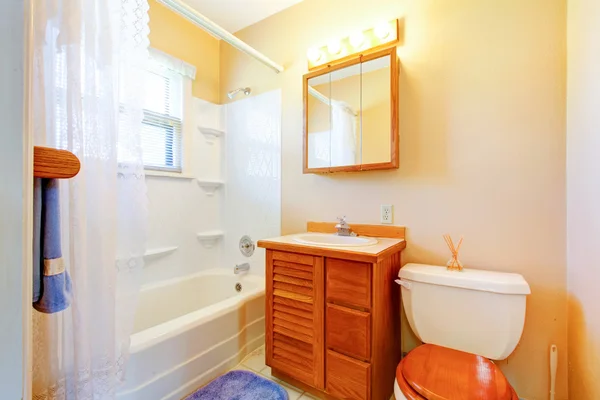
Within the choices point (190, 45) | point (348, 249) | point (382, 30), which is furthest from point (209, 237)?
point (382, 30)

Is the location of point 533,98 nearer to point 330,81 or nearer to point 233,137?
point 330,81

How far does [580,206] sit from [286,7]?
222 centimetres

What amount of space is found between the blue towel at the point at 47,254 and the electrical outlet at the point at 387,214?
1498 millimetres

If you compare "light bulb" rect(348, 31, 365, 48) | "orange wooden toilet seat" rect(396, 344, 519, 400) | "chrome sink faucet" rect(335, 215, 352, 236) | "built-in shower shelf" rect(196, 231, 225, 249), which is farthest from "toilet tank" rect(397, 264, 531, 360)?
"built-in shower shelf" rect(196, 231, 225, 249)

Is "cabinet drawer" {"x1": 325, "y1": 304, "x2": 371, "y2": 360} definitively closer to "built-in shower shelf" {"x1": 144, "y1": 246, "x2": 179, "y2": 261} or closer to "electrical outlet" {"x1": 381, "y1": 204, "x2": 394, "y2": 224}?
"electrical outlet" {"x1": 381, "y1": 204, "x2": 394, "y2": 224}

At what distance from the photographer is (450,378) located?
938mm

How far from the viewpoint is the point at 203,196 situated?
245 cm

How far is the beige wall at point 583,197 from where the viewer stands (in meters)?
0.98

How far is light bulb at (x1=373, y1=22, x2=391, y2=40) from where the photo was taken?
5.37ft

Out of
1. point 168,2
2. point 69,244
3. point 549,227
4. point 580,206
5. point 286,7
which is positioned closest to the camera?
point 69,244

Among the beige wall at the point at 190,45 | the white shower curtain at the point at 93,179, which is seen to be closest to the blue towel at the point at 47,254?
the white shower curtain at the point at 93,179

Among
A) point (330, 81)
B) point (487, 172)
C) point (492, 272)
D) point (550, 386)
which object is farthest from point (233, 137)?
point (550, 386)

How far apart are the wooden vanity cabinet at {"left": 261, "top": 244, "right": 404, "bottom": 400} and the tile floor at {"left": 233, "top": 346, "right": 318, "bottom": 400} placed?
0.04m

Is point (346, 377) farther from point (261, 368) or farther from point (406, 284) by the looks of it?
point (261, 368)
